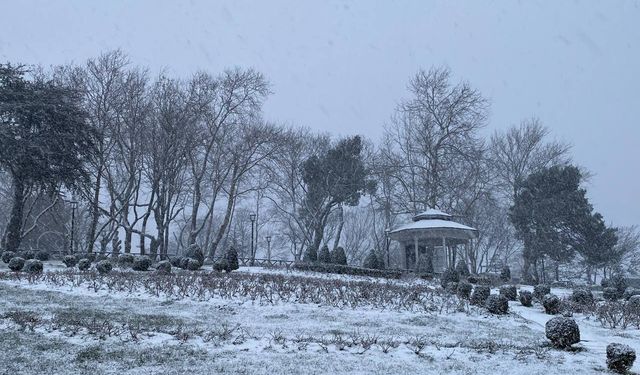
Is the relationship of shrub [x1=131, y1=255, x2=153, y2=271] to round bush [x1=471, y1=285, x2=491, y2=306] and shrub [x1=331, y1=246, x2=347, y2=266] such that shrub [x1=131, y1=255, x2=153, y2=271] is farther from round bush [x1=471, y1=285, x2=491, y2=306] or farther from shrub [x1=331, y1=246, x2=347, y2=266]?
shrub [x1=331, y1=246, x2=347, y2=266]

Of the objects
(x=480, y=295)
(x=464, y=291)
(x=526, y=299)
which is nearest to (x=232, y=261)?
(x=464, y=291)

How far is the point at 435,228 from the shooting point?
31969 mm

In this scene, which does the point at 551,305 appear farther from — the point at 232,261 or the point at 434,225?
the point at 434,225

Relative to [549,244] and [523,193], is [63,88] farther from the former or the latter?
[549,244]

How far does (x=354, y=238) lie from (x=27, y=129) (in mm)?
36437

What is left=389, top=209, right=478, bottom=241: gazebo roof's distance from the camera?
32.1 metres

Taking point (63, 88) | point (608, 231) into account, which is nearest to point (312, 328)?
point (63, 88)

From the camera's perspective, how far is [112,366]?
7246 mm

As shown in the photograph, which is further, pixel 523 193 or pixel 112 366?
pixel 523 193

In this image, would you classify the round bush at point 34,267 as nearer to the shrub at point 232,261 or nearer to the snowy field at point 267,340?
the snowy field at point 267,340

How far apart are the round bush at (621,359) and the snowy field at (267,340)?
0.17 meters

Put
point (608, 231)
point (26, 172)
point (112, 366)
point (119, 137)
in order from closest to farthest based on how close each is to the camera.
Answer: point (112, 366)
point (26, 172)
point (119, 137)
point (608, 231)

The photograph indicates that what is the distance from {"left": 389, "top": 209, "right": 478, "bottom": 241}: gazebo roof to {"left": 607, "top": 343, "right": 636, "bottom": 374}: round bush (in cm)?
2383

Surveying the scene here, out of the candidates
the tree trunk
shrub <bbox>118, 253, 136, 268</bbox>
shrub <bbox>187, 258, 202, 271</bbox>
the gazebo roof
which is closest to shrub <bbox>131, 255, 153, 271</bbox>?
shrub <bbox>187, 258, 202, 271</bbox>
